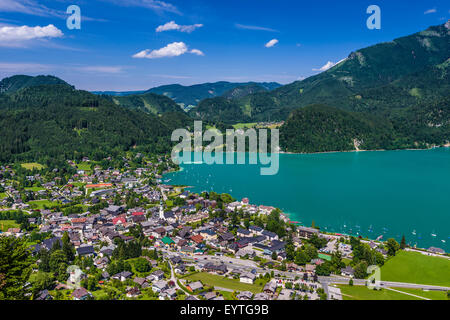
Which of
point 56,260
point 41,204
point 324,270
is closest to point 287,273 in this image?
point 324,270

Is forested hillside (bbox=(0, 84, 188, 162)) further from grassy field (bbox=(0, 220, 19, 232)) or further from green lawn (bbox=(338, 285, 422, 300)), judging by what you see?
green lawn (bbox=(338, 285, 422, 300))

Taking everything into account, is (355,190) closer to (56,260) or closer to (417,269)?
(417,269)

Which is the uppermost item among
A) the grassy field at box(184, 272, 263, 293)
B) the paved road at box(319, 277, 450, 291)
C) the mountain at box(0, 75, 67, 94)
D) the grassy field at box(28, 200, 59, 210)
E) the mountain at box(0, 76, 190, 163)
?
the mountain at box(0, 75, 67, 94)

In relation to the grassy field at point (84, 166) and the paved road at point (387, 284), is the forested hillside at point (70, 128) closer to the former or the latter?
the grassy field at point (84, 166)

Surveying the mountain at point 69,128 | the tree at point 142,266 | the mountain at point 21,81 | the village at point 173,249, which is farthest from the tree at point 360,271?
the mountain at point 21,81

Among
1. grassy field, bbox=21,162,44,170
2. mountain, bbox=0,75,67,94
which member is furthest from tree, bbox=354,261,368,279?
mountain, bbox=0,75,67,94
